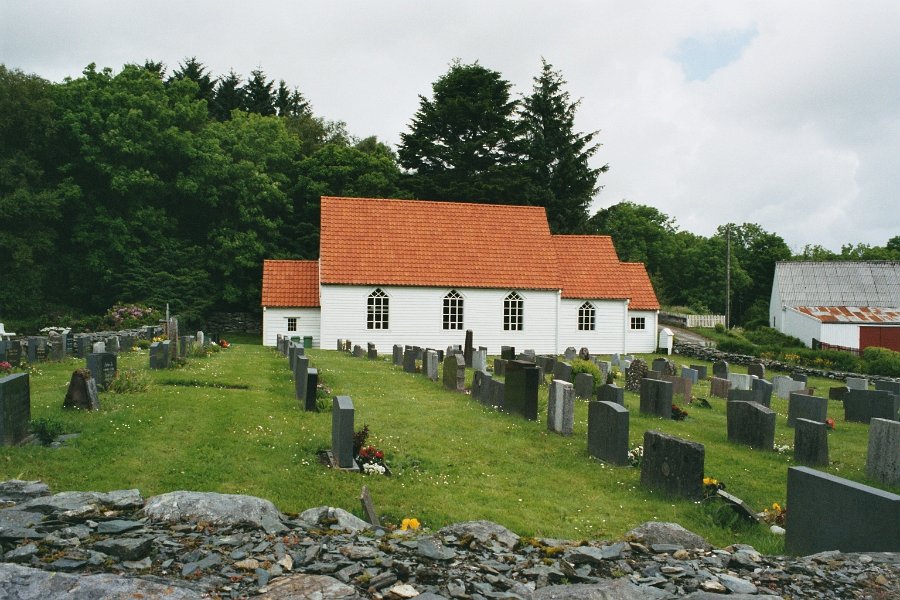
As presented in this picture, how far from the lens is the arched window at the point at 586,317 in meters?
37.5

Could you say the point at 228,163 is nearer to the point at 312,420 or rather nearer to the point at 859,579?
the point at 312,420

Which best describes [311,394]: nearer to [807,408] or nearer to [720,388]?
[807,408]

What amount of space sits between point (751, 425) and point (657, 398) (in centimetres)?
277

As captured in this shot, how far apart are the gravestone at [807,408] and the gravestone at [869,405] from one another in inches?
83.9

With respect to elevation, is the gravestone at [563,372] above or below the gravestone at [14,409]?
below

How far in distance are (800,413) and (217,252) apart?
115 ft

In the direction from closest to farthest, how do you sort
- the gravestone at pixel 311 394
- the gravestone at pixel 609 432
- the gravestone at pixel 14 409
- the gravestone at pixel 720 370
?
1. the gravestone at pixel 14 409
2. the gravestone at pixel 609 432
3. the gravestone at pixel 311 394
4. the gravestone at pixel 720 370

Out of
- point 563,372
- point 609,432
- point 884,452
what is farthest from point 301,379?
point 884,452

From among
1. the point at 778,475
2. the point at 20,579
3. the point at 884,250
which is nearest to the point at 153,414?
the point at 20,579

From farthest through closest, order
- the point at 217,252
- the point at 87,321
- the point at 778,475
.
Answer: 1. the point at 217,252
2. the point at 87,321
3. the point at 778,475

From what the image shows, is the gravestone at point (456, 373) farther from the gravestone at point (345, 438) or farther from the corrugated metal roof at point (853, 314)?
the corrugated metal roof at point (853, 314)

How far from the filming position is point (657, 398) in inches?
606

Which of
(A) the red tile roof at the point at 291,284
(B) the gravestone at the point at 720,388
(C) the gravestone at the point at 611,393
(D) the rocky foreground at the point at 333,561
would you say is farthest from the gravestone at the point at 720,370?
(A) the red tile roof at the point at 291,284

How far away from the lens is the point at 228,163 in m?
42.1
